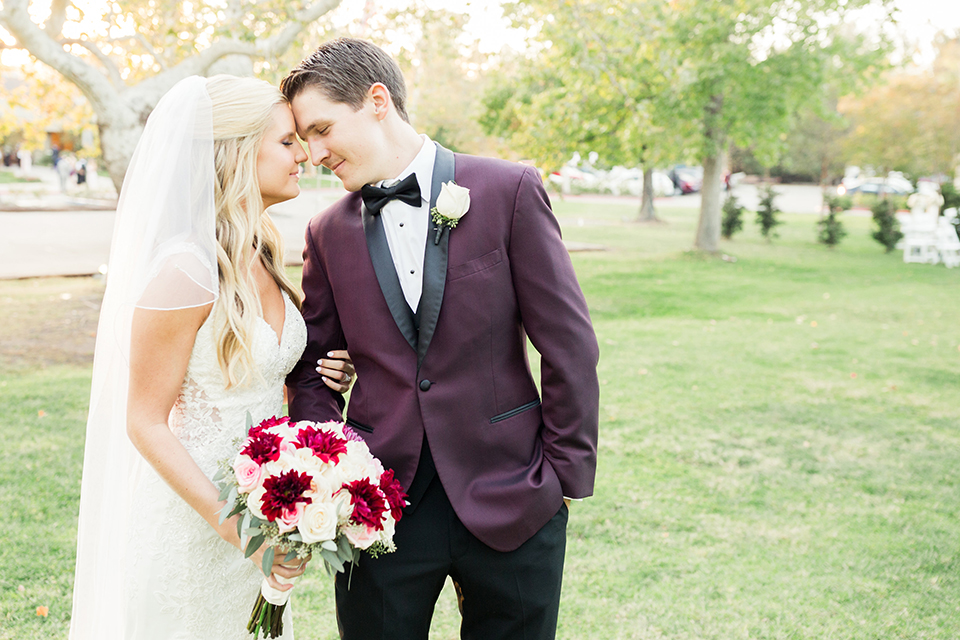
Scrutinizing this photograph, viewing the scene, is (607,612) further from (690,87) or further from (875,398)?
(690,87)

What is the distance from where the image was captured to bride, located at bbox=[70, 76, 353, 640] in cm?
229

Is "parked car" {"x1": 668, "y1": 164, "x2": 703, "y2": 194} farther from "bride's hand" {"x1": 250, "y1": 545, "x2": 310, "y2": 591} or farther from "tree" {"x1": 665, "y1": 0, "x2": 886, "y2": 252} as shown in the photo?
"bride's hand" {"x1": 250, "y1": 545, "x2": 310, "y2": 591}

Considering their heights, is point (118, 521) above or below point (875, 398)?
above

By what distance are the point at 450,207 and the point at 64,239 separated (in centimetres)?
1926

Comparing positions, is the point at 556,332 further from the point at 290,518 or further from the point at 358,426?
the point at 290,518

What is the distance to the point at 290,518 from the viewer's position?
6.43ft

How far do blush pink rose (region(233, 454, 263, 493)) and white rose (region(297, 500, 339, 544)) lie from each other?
16 cm

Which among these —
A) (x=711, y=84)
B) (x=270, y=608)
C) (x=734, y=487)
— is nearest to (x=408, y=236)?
(x=270, y=608)

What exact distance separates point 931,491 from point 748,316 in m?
6.77

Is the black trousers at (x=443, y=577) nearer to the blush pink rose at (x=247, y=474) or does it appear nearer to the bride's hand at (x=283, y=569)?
the bride's hand at (x=283, y=569)

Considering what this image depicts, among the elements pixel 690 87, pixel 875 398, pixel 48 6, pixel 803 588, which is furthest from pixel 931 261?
pixel 48 6

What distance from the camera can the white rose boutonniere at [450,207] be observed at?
7.52ft

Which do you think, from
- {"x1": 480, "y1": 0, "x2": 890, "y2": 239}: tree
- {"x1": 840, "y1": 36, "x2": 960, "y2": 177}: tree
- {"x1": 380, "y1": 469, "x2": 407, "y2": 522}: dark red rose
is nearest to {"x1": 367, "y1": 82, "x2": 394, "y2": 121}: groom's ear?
{"x1": 380, "y1": 469, "x2": 407, "y2": 522}: dark red rose

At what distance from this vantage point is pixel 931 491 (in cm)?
578
